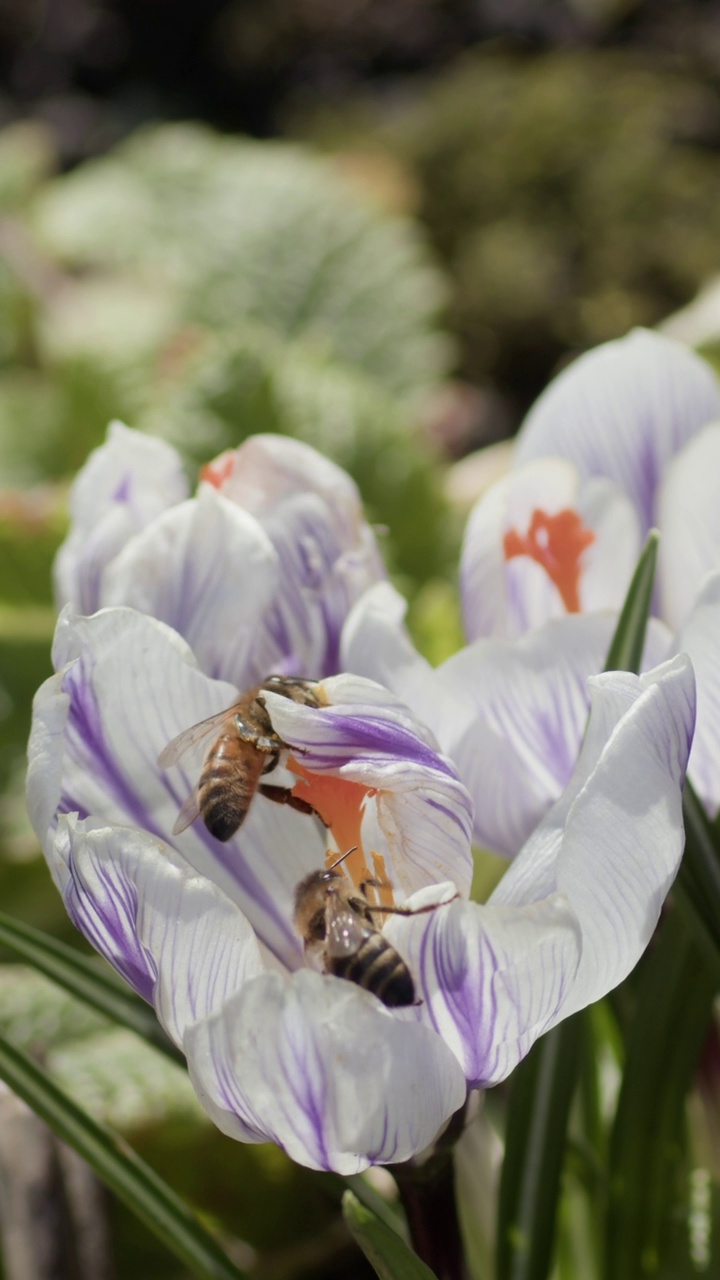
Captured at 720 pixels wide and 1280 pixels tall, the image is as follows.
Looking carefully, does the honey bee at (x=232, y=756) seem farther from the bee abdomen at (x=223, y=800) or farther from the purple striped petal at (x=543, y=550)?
the purple striped petal at (x=543, y=550)

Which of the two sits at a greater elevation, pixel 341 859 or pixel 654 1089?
pixel 341 859

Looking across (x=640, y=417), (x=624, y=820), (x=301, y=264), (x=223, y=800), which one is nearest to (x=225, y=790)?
(x=223, y=800)

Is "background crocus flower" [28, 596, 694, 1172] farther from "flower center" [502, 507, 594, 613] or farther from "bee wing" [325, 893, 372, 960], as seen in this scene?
"flower center" [502, 507, 594, 613]

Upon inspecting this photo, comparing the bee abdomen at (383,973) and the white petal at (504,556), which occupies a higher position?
the white petal at (504,556)

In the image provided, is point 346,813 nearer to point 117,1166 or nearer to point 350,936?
point 350,936

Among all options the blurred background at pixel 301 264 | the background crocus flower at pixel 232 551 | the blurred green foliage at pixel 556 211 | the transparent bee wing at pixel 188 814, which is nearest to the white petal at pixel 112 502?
the background crocus flower at pixel 232 551

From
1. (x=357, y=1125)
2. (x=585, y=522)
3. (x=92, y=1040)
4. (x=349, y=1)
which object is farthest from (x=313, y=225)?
(x=349, y=1)

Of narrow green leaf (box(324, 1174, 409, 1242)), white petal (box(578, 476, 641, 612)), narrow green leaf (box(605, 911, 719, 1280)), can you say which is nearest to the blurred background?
narrow green leaf (box(324, 1174, 409, 1242))

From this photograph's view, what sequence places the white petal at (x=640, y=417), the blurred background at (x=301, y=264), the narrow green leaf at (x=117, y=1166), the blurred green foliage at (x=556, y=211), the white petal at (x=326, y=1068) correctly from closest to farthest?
the white petal at (x=326, y=1068) → the narrow green leaf at (x=117, y=1166) → the white petal at (x=640, y=417) → the blurred background at (x=301, y=264) → the blurred green foliage at (x=556, y=211)
